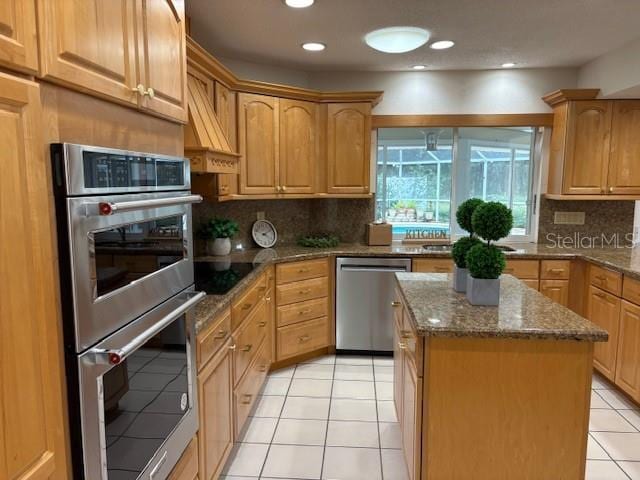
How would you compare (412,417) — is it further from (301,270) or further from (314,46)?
(314,46)

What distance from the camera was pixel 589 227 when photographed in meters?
4.23

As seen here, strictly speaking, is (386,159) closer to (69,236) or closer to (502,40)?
(502,40)

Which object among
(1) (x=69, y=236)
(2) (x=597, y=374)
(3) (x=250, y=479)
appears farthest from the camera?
(2) (x=597, y=374)

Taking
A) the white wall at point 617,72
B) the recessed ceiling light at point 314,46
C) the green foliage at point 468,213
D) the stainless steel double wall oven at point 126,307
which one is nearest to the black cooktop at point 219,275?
the stainless steel double wall oven at point 126,307

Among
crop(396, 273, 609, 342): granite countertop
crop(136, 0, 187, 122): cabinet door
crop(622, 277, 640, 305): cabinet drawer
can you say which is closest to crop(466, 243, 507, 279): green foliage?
crop(396, 273, 609, 342): granite countertop

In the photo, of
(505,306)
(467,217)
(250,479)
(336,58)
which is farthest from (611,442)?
(336,58)

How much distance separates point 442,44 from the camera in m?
3.29

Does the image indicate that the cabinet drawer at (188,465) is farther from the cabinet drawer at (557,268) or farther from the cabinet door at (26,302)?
the cabinet drawer at (557,268)

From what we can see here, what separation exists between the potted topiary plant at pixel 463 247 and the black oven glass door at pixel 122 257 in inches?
52.5

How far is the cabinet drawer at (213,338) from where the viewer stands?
1.80 meters

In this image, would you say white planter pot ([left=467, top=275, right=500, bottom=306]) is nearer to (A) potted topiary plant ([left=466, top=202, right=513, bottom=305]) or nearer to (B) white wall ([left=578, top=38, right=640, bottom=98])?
(A) potted topiary plant ([left=466, top=202, right=513, bottom=305])

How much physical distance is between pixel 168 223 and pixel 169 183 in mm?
133

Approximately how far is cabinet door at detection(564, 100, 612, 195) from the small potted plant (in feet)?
9.50

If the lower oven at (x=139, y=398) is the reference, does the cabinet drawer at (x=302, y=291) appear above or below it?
below
